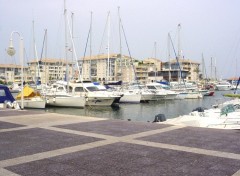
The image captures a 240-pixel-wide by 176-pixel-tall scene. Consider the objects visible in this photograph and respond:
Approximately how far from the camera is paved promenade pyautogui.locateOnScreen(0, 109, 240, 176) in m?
6.21

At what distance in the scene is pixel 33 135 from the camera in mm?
9953

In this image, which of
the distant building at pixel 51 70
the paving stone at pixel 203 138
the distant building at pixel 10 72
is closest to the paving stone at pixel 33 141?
the paving stone at pixel 203 138

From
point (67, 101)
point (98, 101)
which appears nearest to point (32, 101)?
point (67, 101)

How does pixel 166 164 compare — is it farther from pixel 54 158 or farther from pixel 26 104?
pixel 26 104

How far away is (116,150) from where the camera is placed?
787 centimetres

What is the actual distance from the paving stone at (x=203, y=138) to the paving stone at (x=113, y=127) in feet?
→ 3.36

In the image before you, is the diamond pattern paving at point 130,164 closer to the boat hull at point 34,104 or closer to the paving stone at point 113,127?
the paving stone at point 113,127

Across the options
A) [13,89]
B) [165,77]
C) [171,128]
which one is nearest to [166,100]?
[171,128]

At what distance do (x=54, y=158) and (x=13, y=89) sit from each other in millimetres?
85657

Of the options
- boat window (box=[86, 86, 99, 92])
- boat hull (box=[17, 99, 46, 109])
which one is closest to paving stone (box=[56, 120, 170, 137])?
boat hull (box=[17, 99, 46, 109])

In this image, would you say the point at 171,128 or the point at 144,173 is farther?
the point at 171,128

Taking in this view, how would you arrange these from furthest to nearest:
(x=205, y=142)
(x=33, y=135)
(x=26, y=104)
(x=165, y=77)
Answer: (x=165, y=77)
(x=26, y=104)
(x=33, y=135)
(x=205, y=142)

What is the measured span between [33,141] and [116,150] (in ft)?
8.84

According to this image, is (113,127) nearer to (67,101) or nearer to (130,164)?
(130,164)
